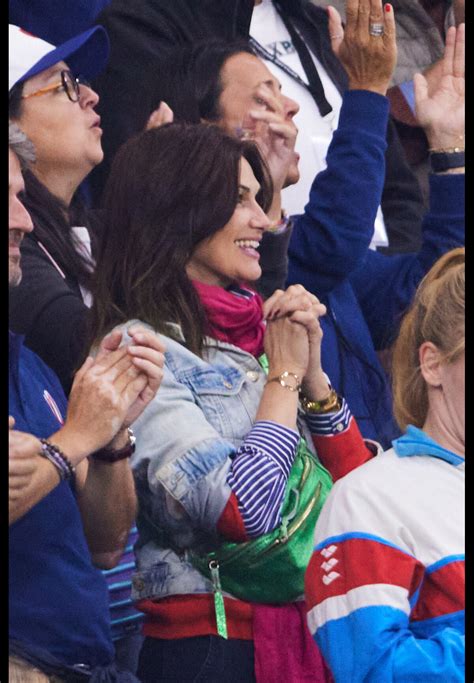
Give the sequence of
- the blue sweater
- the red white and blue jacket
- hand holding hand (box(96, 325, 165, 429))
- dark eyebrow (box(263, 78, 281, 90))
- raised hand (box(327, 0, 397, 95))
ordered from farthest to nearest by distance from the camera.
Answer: dark eyebrow (box(263, 78, 281, 90)), raised hand (box(327, 0, 397, 95)), the blue sweater, hand holding hand (box(96, 325, 165, 429)), the red white and blue jacket

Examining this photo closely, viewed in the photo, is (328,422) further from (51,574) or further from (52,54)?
(52,54)

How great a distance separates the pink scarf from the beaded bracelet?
0.60m

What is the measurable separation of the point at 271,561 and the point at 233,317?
1.63 ft

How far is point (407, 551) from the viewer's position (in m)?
2.30

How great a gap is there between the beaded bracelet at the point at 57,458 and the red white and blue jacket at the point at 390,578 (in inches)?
16.3

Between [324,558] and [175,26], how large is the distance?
5.90 ft

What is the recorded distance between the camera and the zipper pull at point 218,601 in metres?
2.67

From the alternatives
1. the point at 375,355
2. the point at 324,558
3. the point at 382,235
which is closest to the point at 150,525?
the point at 324,558

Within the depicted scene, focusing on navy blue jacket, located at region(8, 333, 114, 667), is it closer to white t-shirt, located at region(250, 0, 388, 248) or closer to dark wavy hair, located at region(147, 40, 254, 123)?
dark wavy hair, located at region(147, 40, 254, 123)

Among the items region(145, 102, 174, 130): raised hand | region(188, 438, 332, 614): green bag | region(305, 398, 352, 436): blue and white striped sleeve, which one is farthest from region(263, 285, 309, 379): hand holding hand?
region(145, 102, 174, 130): raised hand

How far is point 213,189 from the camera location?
2.96 m

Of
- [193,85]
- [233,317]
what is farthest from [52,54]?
[233,317]

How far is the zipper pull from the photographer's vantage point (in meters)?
2.67

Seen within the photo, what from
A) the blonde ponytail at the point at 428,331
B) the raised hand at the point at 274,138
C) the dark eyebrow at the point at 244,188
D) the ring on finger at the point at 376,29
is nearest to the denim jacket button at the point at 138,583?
the blonde ponytail at the point at 428,331
